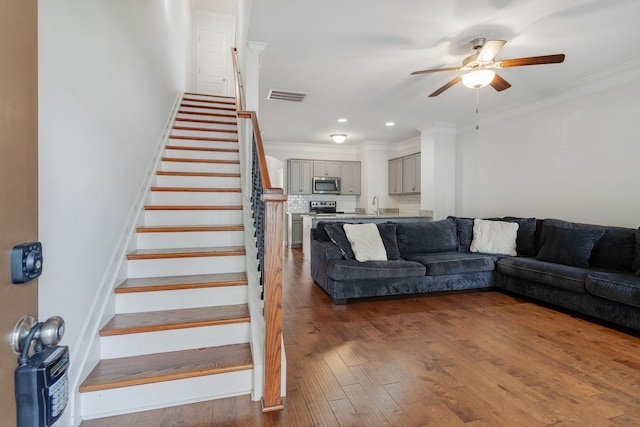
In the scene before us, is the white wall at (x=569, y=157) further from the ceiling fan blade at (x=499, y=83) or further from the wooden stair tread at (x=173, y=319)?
the wooden stair tread at (x=173, y=319)

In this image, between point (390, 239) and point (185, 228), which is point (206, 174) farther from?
point (390, 239)

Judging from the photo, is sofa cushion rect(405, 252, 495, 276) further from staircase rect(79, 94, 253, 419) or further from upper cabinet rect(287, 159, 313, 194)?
upper cabinet rect(287, 159, 313, 194)

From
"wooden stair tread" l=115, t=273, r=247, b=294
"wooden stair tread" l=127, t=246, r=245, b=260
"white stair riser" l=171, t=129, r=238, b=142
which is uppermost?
A: "white stair riser" l=171, t=129, r=238, b=142

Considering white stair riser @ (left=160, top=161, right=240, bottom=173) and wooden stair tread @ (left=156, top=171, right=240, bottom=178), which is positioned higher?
white stair riser @ (left=160, top=161, right=240, bottom=173)

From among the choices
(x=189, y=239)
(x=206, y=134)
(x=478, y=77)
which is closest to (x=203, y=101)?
(x=206, y=134)

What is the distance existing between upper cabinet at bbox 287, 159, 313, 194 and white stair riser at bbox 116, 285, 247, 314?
535cm

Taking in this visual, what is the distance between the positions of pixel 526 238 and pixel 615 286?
142cm

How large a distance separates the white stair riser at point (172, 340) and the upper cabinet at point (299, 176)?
5614 mm

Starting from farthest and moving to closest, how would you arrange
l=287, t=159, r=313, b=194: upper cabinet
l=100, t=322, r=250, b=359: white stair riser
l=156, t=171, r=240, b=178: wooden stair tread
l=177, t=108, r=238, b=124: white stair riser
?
l=287, t=159, r=313, b=194: upper cabinet → l=177, t=108, r=238, b=124: white stair riser → l=156, t=171, r=240, b=178: wooden stair tread → l=100, t=322, r=250, b=359: white stair riser

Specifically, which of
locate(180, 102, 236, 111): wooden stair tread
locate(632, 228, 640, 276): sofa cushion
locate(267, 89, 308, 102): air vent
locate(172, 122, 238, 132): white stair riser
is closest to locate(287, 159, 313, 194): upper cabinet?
locate(180, 102, 236, 111): wooden stair tread

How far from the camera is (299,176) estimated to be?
7387 mm

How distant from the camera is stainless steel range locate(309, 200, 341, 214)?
7618mm

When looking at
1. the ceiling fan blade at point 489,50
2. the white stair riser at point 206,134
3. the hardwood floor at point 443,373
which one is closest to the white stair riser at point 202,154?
the white stair riser at point 206,134

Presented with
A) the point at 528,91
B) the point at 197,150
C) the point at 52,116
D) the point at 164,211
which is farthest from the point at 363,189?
the point at 52,116
